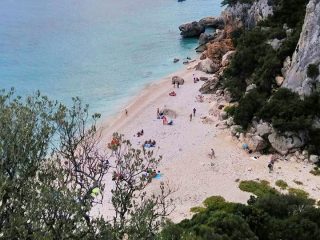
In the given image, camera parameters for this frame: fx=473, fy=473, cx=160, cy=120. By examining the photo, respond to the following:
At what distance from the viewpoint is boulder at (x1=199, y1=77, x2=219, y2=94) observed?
6094cm

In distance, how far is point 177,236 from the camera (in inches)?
883

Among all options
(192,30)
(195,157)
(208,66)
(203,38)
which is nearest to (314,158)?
(195,157)

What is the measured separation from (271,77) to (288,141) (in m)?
10.1

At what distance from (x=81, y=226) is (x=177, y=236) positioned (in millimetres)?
9252

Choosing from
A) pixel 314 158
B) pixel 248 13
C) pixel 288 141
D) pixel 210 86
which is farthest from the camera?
pixel 248 13

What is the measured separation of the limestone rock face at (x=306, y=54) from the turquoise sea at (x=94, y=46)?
24.1 meters

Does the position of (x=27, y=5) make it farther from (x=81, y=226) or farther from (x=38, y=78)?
(x=81, y=226)

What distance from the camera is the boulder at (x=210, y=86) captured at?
60.9 metres

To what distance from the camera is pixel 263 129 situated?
43375mm

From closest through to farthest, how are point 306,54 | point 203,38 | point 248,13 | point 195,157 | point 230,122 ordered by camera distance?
point 195,157 → point 306,54 → point 230,122 → point 248,13 → point 203,38

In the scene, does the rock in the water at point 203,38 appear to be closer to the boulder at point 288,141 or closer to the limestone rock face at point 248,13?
the limestone rock face at point 248,13

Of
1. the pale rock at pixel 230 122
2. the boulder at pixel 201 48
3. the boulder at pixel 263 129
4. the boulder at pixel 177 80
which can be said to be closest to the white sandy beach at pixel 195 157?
the pale rock at pixel 230 122

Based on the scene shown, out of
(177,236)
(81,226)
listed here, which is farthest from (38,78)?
(81,226)

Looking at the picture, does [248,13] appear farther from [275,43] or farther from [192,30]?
[275,43]
